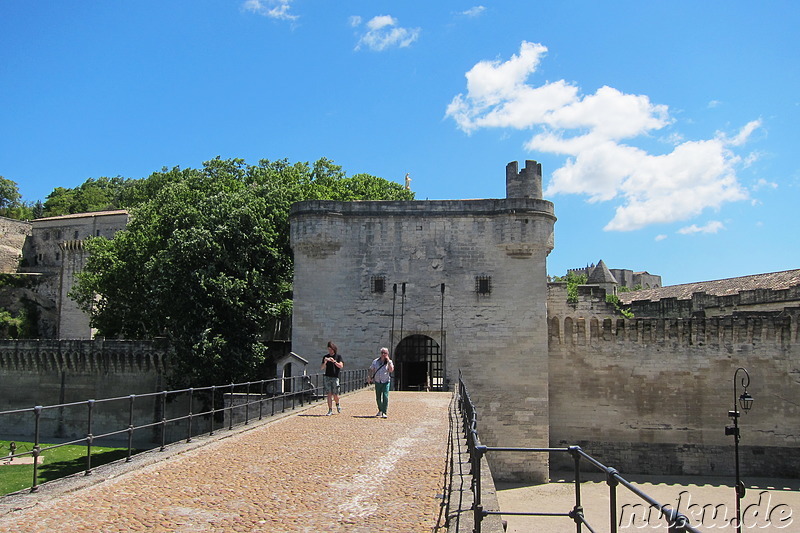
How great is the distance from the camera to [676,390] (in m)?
25.2

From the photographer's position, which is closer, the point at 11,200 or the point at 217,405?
the point at 217,405

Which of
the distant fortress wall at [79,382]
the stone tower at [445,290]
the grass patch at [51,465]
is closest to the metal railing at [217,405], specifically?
the distant fortress wall at [79,382]

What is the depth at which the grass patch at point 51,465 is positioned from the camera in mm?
22203

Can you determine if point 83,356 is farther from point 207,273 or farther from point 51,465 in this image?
point 207,273

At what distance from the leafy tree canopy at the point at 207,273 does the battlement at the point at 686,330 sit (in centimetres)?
1122

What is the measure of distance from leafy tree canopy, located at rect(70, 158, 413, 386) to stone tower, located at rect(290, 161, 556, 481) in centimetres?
187

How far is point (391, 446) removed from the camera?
9.82m

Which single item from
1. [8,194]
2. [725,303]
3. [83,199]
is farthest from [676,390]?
[8,194]

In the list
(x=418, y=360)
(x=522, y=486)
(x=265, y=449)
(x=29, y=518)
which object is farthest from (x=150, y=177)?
(x=29, y=518)

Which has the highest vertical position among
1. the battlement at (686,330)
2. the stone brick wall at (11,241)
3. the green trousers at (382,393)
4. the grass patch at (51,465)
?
the stone brick wall at (11,241)

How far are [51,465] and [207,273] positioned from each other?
31.4 feet

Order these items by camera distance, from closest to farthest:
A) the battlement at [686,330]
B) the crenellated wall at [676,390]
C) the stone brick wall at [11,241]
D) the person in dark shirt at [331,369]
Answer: the person in dark shirt at [331,369]
the crenellated wall at [676,390]
the battlement at [686,330]
the stone brick wall at [11,241]

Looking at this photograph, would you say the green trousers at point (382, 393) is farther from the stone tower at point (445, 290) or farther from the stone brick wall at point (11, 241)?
the stone brick wall at point (11, 241)

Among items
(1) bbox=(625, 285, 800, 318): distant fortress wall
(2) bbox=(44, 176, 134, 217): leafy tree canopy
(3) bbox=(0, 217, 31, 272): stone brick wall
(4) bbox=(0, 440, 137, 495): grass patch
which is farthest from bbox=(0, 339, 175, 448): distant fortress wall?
(2) bbox=(44, 176, 134, 217): leafy tree canopy
